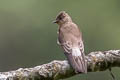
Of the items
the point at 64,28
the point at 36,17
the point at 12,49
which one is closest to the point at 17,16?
the point at 36,17

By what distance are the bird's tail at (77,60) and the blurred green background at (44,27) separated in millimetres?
12004

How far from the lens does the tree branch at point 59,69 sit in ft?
20.2

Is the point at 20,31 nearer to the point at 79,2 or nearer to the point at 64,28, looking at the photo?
the point at 79,2

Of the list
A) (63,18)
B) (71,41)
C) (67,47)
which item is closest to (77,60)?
(67,47)

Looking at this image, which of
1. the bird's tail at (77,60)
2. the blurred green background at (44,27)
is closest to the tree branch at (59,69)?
the bird's tail at (77,60)

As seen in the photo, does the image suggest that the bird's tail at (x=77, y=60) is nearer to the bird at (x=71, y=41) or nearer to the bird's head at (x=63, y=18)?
the bird at (x=71, y=41)

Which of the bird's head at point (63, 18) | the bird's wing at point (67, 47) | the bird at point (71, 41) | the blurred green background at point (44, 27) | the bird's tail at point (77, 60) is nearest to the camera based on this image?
the bird's tail at point (77, 60)

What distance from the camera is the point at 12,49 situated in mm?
23094

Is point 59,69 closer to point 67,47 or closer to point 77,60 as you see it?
point 77,60

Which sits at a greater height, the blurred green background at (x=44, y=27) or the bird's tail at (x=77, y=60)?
the bird's tail at (x=77, y=60)

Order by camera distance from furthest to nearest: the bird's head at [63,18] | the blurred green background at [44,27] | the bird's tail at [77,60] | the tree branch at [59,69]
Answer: the blurred green background at [44,27]
the bird's head at [63,18]
the bird's tail at [77,60]
the tree branch at [59,69]

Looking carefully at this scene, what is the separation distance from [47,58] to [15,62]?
1174 millimetres

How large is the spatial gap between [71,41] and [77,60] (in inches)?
26.4

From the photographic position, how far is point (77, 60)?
7.44 m
